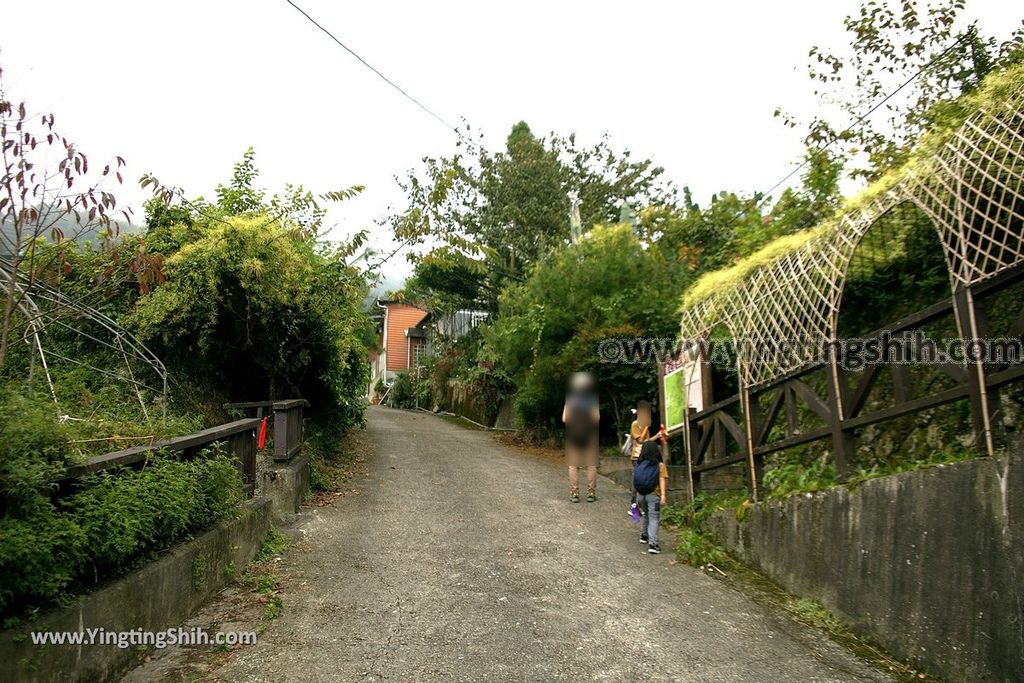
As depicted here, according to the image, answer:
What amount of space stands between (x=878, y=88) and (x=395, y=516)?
9907 millimetres

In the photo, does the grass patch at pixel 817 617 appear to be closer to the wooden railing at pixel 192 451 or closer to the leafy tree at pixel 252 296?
the wooden railing at pixel 192 451

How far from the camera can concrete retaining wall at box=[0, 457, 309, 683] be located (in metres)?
3.26

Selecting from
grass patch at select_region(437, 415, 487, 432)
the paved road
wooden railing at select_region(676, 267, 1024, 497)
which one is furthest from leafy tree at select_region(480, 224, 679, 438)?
grass patch at select_region(437, 415, 487, 432)

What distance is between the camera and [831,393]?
5.79m

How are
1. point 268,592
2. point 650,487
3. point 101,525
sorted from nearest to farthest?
point 101,525 → point 268,592 → point 650,487

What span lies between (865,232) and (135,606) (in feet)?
19.1

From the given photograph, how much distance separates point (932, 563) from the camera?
165 inches

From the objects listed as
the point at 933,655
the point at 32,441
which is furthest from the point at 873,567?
the point at 32,441

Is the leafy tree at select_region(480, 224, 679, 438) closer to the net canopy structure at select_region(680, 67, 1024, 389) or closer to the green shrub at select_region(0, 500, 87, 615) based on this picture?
the net canopy structure at select_region(680, 67, 1024, 389)

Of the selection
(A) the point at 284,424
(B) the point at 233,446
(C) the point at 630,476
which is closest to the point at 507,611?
(B) the point at 233,446

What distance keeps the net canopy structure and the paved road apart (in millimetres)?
2314

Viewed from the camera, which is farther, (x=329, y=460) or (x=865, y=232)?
(x=329, y=460)

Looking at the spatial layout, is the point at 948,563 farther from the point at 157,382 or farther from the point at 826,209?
the point at 157,382

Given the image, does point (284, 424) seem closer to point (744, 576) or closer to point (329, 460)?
point (329, 460)
